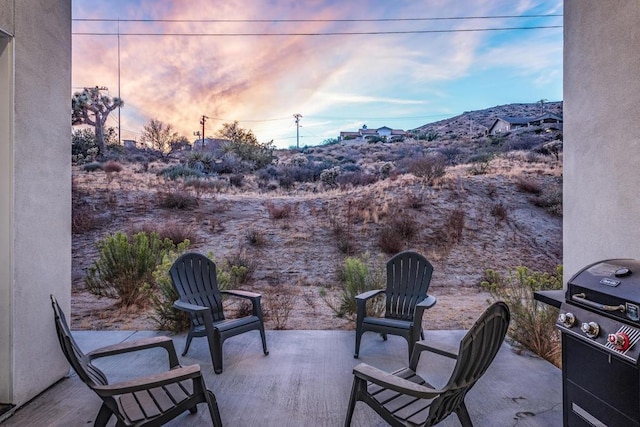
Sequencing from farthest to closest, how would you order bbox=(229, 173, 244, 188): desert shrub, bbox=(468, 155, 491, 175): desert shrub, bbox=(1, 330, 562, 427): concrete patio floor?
bbox=(229, 173, 244, 188): desert shrub, bbox=(468, 155, 491, 175): desert shrub, bbox=(1, 330, 562, 427): concrete patio floor

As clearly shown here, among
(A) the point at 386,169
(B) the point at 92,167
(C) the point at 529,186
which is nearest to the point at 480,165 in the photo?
(C) the point at 529,186

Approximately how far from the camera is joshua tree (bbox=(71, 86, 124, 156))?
498 inches

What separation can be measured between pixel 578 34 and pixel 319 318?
4.17 metres

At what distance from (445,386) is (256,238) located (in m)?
7.42

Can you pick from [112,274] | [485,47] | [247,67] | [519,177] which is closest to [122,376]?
[112,274]

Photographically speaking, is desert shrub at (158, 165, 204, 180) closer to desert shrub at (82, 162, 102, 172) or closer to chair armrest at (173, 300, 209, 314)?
desert shrub at (82, 162, 102, 172)

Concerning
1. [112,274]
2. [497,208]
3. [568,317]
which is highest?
[497,208]

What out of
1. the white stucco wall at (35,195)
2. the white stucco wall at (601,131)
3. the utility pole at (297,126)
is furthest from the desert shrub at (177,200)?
the white stucco wall at (601,131)

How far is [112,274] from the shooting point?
5.06 m

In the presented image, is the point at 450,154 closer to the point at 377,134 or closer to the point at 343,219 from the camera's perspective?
the point at 377,134

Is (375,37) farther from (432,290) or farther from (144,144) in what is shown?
(144,144)

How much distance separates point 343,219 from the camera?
9.59m

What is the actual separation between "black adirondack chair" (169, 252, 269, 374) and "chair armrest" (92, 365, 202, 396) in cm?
118

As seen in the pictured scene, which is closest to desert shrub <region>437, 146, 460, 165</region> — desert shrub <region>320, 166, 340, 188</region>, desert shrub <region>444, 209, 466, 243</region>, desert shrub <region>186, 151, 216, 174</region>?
desert shrub <region>444, 209, 466, 243</region>
